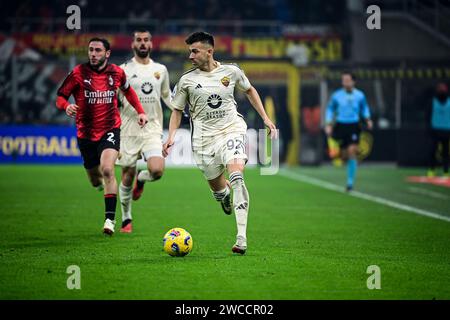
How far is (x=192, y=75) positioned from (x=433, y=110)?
14.8 m

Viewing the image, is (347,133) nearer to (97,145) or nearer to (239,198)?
(97,145)

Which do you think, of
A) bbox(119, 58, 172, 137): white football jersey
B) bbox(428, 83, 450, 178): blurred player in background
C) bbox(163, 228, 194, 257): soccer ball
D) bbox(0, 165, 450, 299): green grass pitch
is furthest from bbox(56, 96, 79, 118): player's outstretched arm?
bbox(428, 83, 450, 178): blurred player in background

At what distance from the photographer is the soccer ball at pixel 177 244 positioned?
9.18 m

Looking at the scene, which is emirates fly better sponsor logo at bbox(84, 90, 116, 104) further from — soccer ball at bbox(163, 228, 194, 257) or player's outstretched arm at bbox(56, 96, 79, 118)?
soccer ball at bbox(163, 228, 194, 257)

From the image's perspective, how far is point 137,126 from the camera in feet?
39.7

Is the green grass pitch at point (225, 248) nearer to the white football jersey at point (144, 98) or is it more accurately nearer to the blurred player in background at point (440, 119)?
the white football jersey at point (144, 98)

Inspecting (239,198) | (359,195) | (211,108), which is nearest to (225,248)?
(239,198)

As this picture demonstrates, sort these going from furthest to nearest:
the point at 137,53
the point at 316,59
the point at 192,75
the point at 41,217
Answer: the point at 316,59 < the point at 41,217 < the point at 137,53 < the point at 192,75

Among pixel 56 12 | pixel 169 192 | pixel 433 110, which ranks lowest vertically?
pixel 169 192

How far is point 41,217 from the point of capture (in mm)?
13469

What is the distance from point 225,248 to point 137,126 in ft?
8.93

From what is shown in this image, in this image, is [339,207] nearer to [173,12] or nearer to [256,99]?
[256,99]

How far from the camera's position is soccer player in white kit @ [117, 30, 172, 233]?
12.0m
